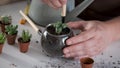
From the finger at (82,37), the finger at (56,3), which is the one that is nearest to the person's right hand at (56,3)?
the finger at (56,3)

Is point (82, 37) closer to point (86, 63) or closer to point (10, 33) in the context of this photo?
point (86, 63)

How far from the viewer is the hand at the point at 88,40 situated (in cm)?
86

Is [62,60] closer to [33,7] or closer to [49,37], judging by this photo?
[49,37]

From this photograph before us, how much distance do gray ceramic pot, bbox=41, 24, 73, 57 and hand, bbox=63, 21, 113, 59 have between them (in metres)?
0.02

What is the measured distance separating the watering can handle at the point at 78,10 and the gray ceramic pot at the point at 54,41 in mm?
133

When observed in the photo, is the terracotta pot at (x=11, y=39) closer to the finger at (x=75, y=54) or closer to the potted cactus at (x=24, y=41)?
the potted cactus at (x=24, y=41)

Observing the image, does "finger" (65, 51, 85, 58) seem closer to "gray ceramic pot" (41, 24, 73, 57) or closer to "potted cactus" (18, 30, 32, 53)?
"gray ceramic pot" (41, 24, 73, 57)

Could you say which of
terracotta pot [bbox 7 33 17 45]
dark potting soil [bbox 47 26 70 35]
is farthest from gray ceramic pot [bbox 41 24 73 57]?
terracotta pot [bbox 7 33 17 45]

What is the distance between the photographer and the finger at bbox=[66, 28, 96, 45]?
84 cm

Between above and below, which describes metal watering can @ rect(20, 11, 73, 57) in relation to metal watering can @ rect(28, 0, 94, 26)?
below

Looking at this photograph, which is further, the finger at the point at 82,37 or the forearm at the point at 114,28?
the forearm at the point at 114,28

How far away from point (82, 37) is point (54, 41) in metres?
0.10

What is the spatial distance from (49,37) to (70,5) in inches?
9.4

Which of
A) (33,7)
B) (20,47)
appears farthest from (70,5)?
(20,47)
